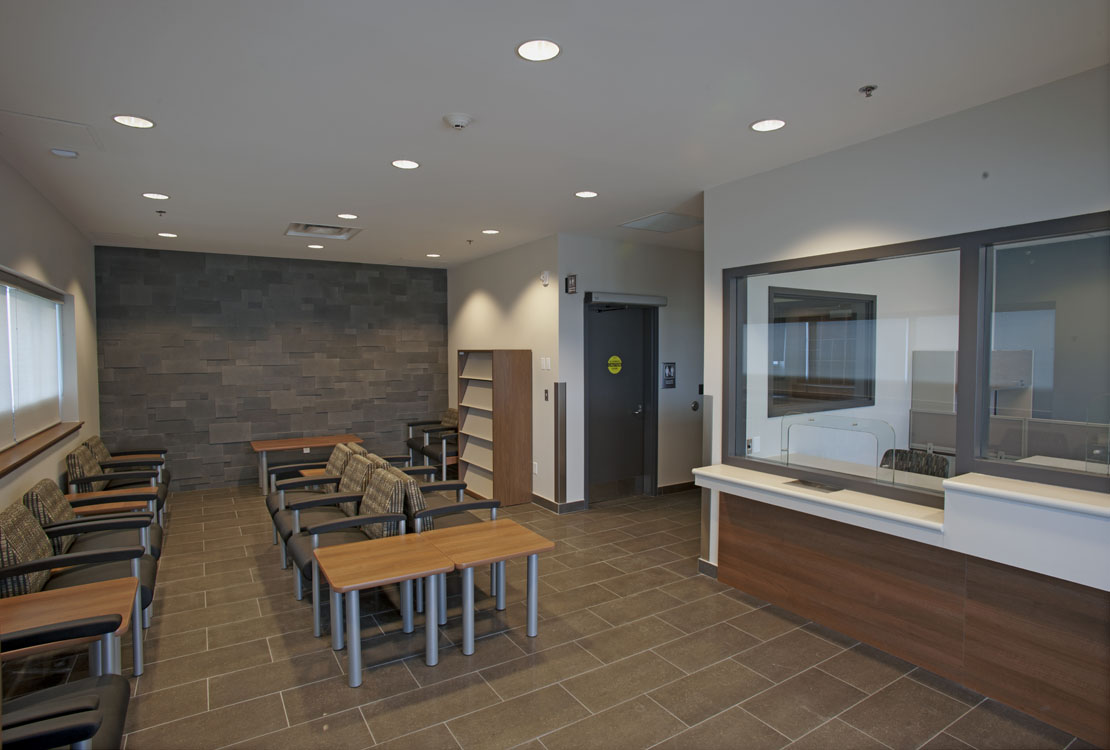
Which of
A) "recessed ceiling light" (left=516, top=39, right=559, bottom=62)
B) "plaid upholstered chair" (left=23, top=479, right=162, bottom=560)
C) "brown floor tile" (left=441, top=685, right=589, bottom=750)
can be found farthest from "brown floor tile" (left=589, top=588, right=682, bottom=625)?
"recessed ceiling light" (left=516, top=39, right=559, bottom=62)

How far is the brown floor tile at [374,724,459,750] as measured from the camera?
2.45 meters

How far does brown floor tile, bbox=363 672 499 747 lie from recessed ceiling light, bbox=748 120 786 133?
3.04m

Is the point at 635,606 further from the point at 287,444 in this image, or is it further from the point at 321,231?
the point at 287,444

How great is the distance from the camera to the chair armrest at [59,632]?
2206mm

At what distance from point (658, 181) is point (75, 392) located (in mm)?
5173

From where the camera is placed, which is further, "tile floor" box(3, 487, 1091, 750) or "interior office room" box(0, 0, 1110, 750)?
"tile floor" box(3, 487, 1091, 750)

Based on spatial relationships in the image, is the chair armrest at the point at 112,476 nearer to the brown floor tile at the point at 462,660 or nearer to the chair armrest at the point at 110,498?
the chair armrest at the point at 110,498

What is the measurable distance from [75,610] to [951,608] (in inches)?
153

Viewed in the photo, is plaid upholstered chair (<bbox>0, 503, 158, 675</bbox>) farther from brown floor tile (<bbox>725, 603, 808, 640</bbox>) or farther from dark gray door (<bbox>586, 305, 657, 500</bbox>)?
dark gray door (<bbox>586, 305, 657, 500</bbox>)

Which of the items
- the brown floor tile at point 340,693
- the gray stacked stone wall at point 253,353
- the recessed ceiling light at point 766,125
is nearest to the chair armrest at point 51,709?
the brown floor tile at point 340,693

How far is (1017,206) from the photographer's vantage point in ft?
8.86

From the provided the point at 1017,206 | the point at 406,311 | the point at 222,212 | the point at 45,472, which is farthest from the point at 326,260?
the point at 1017,206

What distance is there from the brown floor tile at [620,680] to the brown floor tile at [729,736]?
1.12 feet

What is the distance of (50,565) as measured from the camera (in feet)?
9.36
